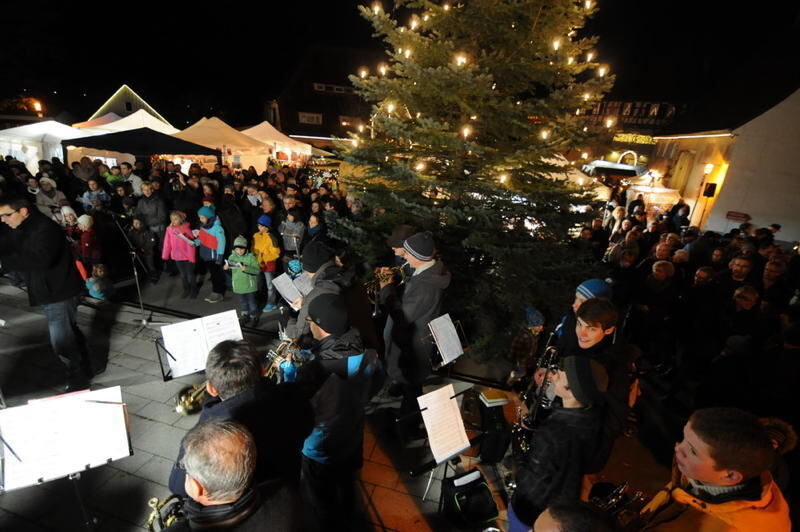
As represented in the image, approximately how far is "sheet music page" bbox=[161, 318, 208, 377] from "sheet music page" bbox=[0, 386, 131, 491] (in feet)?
3.11

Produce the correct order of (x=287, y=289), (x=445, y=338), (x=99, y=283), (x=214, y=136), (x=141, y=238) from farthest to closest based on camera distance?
(x=214, y=136), (x=141, y=238), (x=99, y=283), (x=287, y=289), (x=445, y=338)

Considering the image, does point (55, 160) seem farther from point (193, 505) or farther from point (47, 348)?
point (193, 505)

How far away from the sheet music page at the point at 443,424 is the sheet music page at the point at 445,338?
0.80 meters

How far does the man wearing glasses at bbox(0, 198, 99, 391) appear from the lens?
4.20 metres

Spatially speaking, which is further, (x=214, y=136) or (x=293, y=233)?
(x=214, y=136)

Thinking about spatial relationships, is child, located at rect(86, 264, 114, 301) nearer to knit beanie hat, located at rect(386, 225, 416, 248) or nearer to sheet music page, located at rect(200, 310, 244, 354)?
sheet music page, located at rect(200, 310, 244, 354)

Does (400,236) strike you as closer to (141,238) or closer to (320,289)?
(320,289)

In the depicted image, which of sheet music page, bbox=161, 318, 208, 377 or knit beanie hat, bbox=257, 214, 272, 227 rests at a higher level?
knit beanie hat, bbox=257, 214, 272, 227

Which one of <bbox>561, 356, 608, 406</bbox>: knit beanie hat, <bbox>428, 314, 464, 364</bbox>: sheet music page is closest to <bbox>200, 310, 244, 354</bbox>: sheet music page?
<bbox>428, 314, 464, 364</bbox>: sheet music page

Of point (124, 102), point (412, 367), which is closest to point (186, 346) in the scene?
point (412, 367)

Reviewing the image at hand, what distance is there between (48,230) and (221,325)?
8.07 ft

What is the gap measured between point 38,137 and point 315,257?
1847 cm

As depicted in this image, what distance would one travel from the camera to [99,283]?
680cm

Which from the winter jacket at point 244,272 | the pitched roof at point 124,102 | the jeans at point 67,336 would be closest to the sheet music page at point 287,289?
the winter jacket at point 244,272
